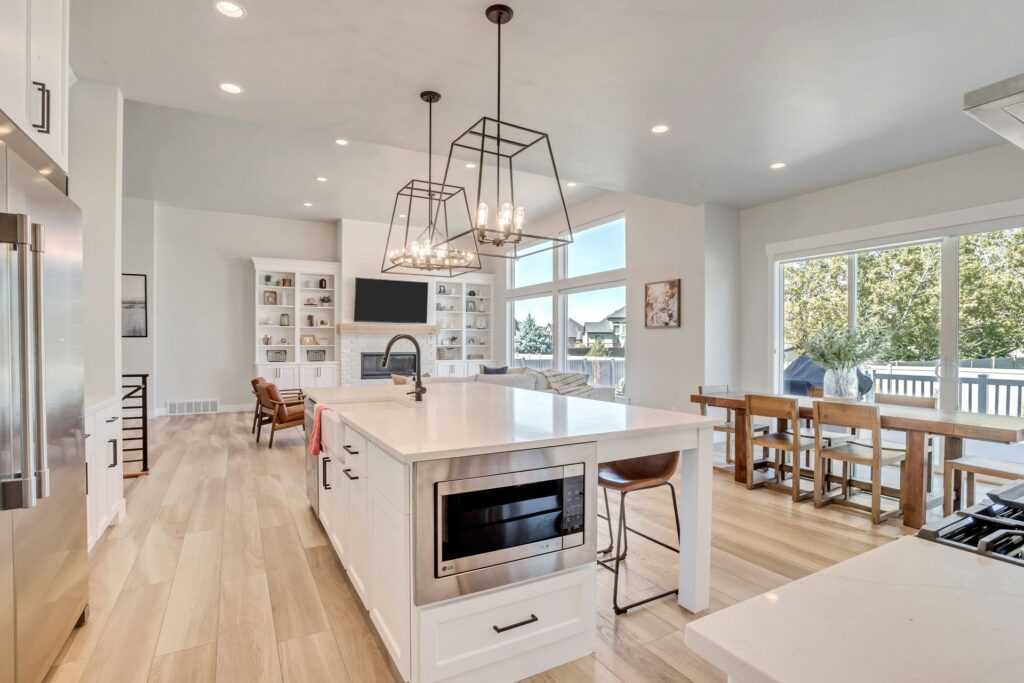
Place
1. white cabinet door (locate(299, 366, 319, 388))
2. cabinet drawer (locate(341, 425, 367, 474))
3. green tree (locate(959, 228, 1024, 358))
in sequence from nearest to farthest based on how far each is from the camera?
cabinet drawer (locate(341, 425, 367, 474)) → green tree (locate(959, 228, 1024, 358)) → white cabinet door (locate(299, 366, 319, 388))

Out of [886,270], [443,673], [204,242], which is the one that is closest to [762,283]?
[886,270]

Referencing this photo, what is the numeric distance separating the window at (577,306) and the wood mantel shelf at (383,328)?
5.60 ft

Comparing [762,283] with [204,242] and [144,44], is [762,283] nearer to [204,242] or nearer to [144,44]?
[144,44]

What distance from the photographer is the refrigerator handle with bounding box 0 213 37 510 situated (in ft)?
4.38

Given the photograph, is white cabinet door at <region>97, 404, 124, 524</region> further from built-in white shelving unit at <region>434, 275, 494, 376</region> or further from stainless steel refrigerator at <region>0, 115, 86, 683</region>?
built-in white shelving unit at <region>434, 275, 494, 376</region>

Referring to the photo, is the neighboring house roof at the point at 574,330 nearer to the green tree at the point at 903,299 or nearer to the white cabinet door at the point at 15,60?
the green tree at the point at 903,299

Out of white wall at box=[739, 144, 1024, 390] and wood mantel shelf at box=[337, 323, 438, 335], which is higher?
white wall at box=[739, 144, 1024, 390]

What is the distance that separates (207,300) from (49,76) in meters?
7.02

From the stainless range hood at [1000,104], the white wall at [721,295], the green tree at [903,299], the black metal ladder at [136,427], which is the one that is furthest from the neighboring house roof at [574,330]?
the stainless range hood at [1000,104]

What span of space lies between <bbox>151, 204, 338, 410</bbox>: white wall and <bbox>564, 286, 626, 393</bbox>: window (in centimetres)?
519

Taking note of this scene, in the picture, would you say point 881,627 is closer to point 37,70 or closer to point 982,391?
point 37,70

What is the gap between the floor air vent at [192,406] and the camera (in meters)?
7.87

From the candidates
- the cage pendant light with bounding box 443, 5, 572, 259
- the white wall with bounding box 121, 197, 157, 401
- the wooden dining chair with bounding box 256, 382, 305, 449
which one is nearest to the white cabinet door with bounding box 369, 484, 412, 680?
the cage pendant light with bounding box 443, 5, 572, 259

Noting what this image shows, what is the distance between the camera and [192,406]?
7.99m
